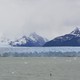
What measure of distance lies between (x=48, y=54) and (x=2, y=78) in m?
116

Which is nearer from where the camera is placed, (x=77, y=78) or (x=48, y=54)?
(x=77, y=78)

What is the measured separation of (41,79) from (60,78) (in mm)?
2769

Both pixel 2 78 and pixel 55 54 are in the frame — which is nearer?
pixel 2 78

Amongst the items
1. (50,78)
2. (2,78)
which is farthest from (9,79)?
(50,78)

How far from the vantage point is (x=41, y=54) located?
171m

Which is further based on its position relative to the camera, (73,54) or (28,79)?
(73,54)

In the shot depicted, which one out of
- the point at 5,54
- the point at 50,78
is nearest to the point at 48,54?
the point at 5,54

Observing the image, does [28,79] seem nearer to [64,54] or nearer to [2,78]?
[2,78]

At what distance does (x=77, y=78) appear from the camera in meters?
56.5

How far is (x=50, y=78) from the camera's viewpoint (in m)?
57.4

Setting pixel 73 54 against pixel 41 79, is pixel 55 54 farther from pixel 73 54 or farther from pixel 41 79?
pixel 41 79

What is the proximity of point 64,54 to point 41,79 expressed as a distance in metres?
113

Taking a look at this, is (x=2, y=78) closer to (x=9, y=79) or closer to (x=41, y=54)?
(x=9, y=79)

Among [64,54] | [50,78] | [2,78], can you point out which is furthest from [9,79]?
[64,54]
